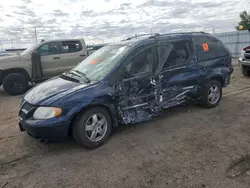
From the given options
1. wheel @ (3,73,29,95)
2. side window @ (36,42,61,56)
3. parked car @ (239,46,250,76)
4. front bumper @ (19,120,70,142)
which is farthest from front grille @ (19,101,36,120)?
parked car @ (239,46,250,76)

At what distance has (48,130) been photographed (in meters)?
3.42

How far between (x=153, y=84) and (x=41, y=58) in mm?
5812

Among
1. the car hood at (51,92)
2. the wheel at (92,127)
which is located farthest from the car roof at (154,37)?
the wheel at (92,127)

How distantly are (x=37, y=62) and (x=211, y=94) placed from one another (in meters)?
6.15

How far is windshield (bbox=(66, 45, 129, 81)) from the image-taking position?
4.06m

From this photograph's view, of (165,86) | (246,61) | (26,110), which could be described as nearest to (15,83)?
(26,110)

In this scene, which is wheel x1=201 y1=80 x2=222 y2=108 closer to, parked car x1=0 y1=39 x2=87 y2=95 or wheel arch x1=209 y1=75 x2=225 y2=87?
wheel arch x1=209 y1=75 x2=225 y2=87

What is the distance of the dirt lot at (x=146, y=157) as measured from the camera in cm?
291

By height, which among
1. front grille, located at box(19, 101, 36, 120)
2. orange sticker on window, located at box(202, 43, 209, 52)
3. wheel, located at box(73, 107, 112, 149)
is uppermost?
orange sticker on window, located at box(202, 43, 209, 52)

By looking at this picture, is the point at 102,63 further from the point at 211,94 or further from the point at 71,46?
the point at 71,46

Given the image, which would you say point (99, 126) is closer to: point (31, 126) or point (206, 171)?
point (31, 126)

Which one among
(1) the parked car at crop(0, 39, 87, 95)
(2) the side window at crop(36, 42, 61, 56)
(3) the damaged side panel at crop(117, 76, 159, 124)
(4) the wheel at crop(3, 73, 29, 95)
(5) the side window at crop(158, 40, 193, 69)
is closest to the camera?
(3) the damaged side panel at crop(117, 76, 159, 124)

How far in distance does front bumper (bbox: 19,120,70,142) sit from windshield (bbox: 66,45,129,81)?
1009 mm

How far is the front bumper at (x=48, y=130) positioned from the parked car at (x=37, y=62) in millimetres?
5183
